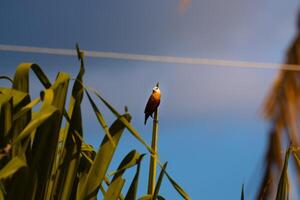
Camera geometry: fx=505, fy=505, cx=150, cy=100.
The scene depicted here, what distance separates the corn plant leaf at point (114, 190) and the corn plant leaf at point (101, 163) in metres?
0.01

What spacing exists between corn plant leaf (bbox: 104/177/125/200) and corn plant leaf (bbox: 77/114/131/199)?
14mm

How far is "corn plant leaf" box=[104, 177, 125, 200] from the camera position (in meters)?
0.46

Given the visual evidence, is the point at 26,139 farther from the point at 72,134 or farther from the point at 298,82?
the point at 298,82

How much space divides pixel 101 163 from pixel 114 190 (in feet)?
0.11

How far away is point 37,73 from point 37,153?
0.07 metres

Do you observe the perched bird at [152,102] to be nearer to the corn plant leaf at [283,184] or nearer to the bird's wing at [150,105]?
the bird's wing at [150,105]

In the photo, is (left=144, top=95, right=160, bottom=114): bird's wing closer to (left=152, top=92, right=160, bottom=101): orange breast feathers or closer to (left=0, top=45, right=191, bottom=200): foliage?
(left=152, top=92, right=160, bottom=101): orange breast feathers

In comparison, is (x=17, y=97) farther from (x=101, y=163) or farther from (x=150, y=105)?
(x=150, y=105)

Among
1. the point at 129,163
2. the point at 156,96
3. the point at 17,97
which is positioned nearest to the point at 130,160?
the point at 129,163

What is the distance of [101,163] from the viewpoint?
0.45m

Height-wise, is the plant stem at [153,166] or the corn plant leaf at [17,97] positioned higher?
the plant stem at [153,166]

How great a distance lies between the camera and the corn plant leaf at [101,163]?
45 cm

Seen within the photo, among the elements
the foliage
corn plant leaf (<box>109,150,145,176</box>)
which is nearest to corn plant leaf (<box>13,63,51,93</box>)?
the foliage

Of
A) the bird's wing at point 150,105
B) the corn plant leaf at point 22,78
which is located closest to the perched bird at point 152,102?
the bird's wing at point 150,105
